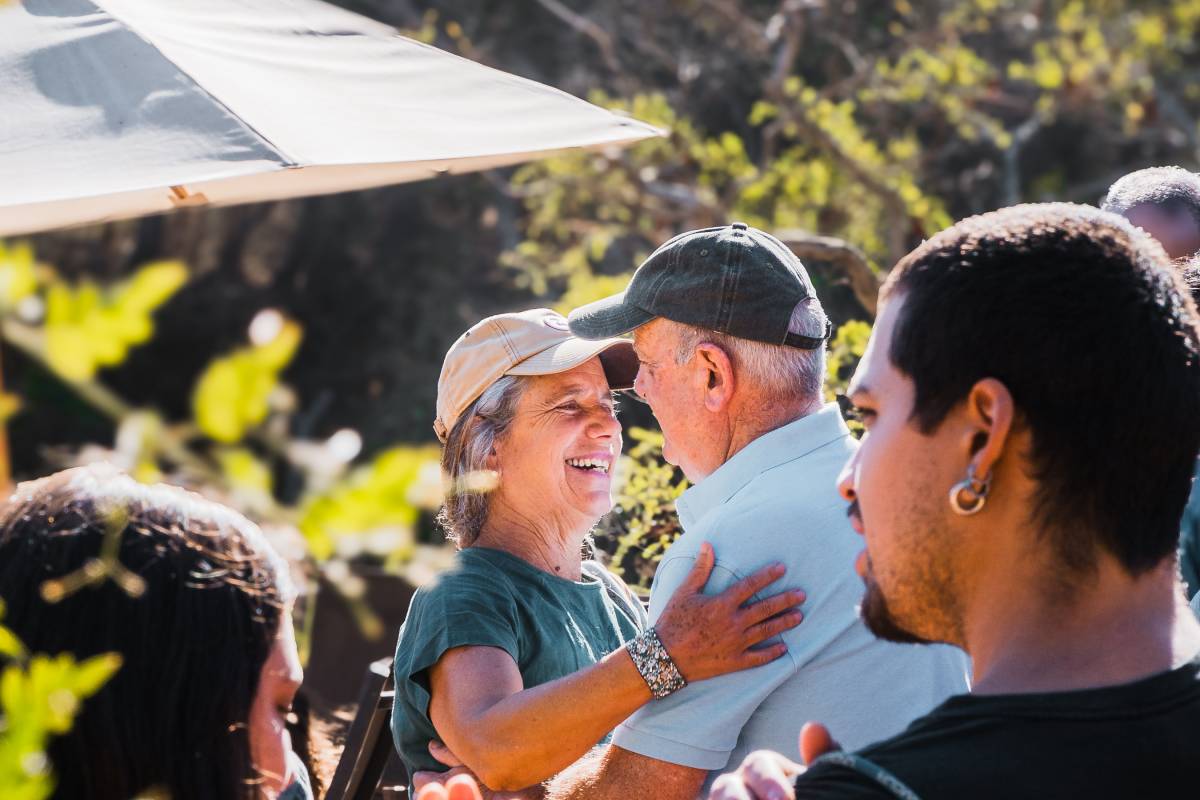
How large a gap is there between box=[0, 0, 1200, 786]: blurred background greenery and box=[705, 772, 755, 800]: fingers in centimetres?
316

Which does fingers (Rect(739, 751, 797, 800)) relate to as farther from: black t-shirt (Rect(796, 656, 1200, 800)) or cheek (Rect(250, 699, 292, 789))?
cheek (Rect(250, 699, 292, 789))

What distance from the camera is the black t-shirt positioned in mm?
1261

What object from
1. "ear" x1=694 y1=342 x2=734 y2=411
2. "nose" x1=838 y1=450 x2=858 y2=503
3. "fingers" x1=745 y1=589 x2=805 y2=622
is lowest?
"fingers" x1=745 y1=589 x2=805 y2=622

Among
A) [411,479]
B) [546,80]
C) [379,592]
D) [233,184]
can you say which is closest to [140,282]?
[411,479]

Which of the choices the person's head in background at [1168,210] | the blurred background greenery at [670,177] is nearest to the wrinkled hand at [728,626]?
the person's head in background at [1168,210]

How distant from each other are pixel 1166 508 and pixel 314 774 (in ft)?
A: 7.20

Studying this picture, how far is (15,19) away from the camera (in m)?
2.65

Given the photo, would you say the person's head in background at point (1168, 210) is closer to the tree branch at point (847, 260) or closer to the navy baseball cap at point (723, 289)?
the tree branch at point (847, 260)

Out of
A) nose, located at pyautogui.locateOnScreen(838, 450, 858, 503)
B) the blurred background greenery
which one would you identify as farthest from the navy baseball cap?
the blurred background greenery

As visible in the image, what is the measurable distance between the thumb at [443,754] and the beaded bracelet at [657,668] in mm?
446

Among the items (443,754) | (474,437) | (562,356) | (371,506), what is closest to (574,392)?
(562,356)

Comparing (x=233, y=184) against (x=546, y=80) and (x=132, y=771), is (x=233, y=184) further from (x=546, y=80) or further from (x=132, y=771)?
(x=546, y=80)

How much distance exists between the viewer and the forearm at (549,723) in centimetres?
209

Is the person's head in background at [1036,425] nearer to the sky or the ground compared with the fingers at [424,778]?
nearer to the sky
